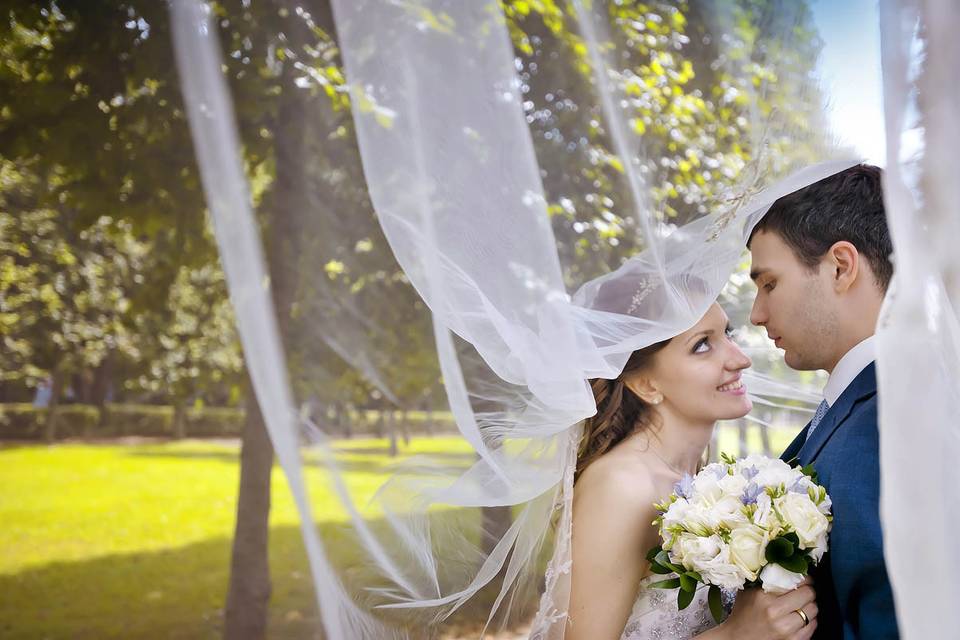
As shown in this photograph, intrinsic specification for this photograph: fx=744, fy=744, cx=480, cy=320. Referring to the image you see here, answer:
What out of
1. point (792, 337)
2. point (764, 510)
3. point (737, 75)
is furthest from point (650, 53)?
point (764, 510)

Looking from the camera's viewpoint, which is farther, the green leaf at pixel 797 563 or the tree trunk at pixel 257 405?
the tree trunk at pixel 257 405

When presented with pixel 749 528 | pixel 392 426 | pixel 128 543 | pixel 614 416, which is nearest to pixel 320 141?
pixel 392 426

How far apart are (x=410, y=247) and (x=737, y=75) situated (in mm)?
864

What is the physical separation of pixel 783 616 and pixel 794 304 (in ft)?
2.36

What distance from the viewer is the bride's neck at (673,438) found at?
2.24 m

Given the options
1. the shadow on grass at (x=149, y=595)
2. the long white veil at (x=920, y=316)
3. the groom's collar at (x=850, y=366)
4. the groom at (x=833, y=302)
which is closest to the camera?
the long white veil at (x=920, y=316)

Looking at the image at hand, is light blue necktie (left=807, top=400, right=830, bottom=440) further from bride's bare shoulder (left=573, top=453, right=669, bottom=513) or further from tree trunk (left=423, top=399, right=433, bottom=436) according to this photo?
tree trunk (left=423, top=399, right=433, bottom=436)

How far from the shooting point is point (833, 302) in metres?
1.78

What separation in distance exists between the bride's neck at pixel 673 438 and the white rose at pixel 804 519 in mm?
772

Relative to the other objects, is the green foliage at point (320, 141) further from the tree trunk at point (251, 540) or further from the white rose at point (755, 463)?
the tree trunk at point (251, 540)

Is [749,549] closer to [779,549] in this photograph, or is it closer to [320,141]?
[779,549]

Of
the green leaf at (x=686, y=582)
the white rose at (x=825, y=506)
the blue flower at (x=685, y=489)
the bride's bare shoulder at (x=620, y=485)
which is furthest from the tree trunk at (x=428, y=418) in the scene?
the white rose at (x=825, y=506)

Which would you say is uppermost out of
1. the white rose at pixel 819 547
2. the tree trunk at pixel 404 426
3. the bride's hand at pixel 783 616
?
the tree trunk at pixel 404 426

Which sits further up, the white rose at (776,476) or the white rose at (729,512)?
the white rose at (776,476)
